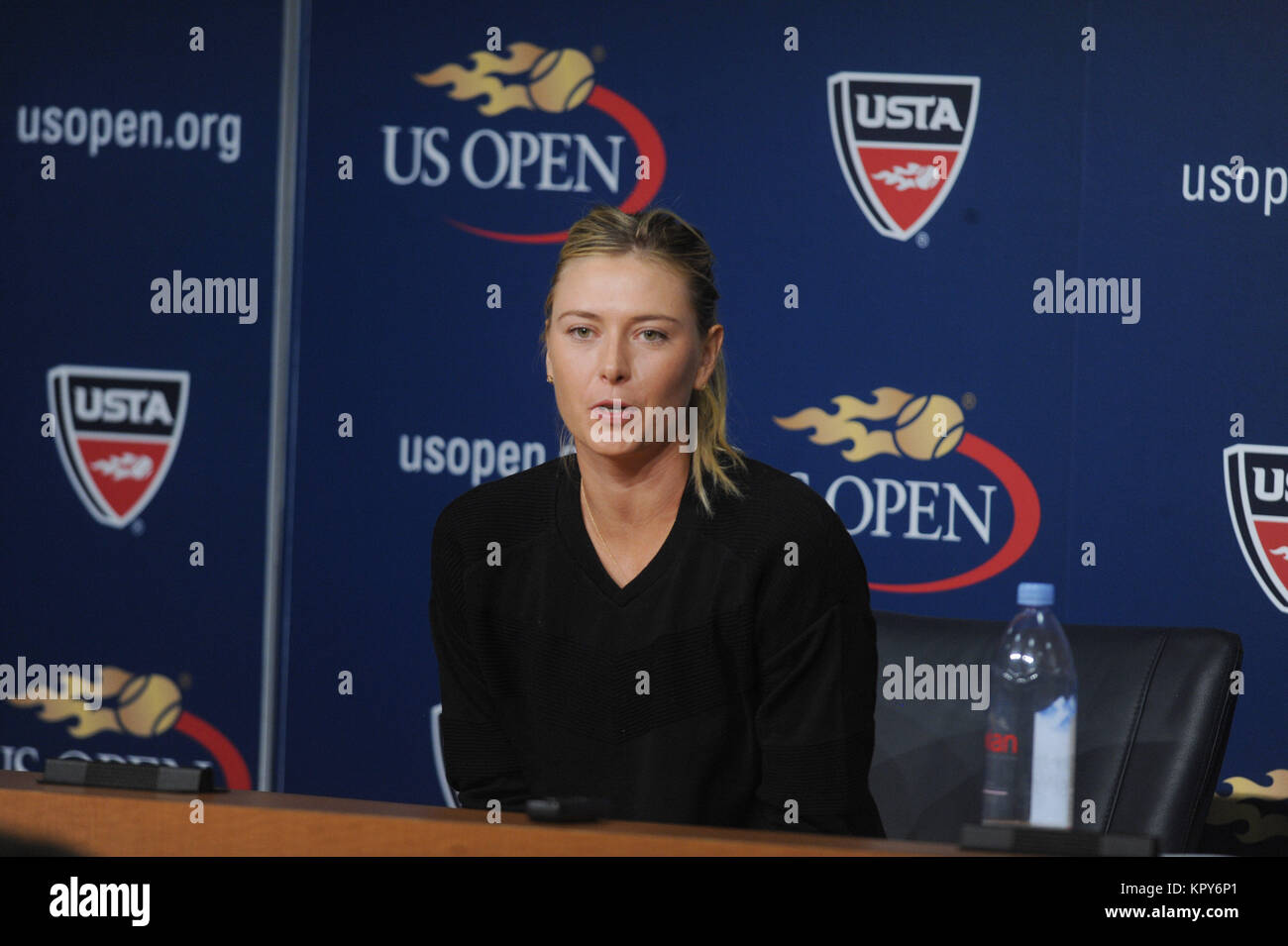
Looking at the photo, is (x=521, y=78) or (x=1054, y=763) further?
(x=521, y=78)

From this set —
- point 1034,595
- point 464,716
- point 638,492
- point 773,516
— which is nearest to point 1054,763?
point 1034,595

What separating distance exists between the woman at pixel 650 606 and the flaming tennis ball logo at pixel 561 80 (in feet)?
4.82

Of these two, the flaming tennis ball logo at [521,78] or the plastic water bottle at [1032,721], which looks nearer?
the plastic water bottle at [1032,721]

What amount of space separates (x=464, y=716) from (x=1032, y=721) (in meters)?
0.69

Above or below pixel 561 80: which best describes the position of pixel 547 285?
below

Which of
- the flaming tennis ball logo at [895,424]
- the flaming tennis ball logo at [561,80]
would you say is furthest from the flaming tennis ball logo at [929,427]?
the flaming tennis ball logo at [561,80]

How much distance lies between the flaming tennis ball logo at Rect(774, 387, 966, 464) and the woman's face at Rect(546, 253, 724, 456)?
1.38 m

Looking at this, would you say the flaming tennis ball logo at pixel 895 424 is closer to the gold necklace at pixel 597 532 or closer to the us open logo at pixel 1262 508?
the us open logo at pixel 1262 508

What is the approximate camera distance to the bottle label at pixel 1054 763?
1.59m

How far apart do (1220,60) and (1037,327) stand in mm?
656

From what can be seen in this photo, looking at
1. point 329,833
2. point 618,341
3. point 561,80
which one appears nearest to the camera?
point 329,833

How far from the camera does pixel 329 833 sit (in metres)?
0.88

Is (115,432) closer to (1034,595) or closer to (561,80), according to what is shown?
(561,80)
